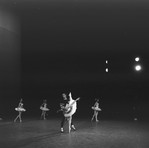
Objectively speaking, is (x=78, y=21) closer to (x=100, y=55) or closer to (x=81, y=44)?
(x=81, y=44)

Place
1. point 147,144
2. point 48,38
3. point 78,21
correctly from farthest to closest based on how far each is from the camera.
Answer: point 48,38
point 78,21
point 147,144

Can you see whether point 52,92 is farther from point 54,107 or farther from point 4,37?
point 4,37

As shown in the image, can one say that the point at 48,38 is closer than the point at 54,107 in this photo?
Yes

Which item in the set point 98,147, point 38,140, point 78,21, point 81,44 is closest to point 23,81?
point 81,44

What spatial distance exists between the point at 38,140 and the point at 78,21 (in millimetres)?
13819

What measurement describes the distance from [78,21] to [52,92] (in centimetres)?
1280

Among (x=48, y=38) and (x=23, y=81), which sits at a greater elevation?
(x=48, y=38)

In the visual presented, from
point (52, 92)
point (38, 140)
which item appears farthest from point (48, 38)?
point (38, 140)

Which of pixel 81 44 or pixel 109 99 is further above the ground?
pixel 81 44

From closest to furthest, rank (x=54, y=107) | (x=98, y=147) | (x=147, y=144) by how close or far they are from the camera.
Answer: (x=98, y=147) < (x=147, y=144) < (x=54, y=107)

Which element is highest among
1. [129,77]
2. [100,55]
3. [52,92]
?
[100,55]

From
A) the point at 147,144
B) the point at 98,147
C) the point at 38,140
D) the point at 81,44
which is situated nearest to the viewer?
the point at 98,147

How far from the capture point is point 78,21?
762 inches

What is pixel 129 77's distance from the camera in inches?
1193
